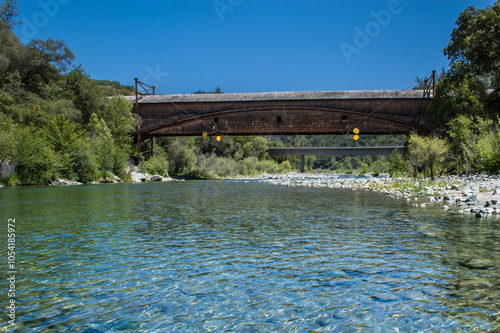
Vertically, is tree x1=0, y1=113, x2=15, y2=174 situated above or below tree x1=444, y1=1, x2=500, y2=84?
below

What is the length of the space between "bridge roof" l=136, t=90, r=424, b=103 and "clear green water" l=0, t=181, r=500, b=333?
932 inches

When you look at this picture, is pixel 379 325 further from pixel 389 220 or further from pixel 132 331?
pixel 389 220

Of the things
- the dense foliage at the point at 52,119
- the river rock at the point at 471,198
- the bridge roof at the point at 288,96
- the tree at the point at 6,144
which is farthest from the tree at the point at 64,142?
the river rock at the point at 471,198

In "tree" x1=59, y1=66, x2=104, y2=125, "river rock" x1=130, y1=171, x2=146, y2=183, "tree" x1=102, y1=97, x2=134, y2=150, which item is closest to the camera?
"river rock" x1=130, y1=171, x2=146, y2=183

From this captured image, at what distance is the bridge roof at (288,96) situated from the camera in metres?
29.8

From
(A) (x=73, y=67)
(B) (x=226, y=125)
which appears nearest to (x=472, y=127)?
(B) (x=226, y=125)

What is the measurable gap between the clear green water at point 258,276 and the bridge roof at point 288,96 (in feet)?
77.7

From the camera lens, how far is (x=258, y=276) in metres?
4.30

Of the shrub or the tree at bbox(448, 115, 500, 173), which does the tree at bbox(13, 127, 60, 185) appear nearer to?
the shrub

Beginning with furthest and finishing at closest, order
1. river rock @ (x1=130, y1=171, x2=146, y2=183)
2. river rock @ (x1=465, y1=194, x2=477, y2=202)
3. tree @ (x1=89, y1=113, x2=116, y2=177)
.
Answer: river rock @ (x1=130, y1=171, x2=146, y2=183) → tree @ (x1=89, y1=113, x2=116, y2=177) → river rock @ (x1=465, y1=194, x2=477, y2=202)

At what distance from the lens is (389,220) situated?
8.02 m

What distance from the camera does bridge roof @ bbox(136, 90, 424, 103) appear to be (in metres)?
29.8

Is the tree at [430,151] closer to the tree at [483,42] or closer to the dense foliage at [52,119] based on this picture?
the tree at [483,42]

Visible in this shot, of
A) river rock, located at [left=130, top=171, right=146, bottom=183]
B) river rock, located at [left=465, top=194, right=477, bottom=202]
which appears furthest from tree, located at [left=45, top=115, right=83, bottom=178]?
river rock, located at [left=465, top=194, right=477, bottom=202]
